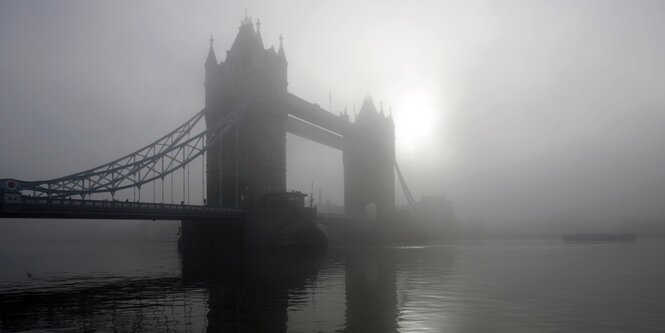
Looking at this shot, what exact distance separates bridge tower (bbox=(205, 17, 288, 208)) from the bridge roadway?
1465 cm

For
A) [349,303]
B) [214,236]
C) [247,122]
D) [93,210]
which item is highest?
[247,122]

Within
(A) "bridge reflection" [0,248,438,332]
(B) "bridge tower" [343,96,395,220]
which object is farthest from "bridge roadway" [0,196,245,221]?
(B) "bridge tower" [343,96,395,220]

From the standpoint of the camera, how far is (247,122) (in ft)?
300

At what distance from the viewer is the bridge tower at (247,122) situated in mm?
90000

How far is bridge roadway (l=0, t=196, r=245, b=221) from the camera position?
4997 cm

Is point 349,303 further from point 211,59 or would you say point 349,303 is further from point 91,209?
point 211,59

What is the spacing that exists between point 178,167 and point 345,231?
5189 cm

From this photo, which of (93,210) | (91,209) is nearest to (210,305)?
(91,209)

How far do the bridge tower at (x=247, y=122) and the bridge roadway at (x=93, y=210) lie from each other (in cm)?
1465

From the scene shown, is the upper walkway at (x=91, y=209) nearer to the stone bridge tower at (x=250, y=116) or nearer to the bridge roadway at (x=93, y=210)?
the bridge roadway at (x=93, y=210)

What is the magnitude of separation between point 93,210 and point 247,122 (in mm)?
38091

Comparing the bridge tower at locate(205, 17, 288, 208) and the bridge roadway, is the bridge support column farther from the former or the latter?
the bridge roadway

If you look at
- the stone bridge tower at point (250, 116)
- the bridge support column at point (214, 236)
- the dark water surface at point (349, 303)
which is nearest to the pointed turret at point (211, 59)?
the stone bridge tower at point (250, 116)

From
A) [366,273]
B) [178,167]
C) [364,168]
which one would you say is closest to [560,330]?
[366,273]
